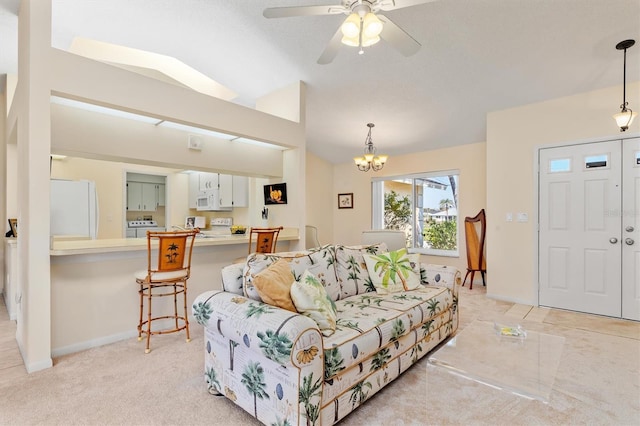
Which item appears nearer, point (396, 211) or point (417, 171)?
point (417, 171)

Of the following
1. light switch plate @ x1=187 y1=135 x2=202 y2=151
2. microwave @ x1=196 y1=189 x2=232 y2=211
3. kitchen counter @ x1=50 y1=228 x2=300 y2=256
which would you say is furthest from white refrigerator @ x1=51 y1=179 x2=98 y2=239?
microwave @ x1=196 y1=189 x2=232 y2=211

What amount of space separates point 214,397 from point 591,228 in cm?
436

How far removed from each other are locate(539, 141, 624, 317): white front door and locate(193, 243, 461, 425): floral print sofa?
88.8 inches

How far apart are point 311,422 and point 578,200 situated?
4.06 m

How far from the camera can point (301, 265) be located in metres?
2.46

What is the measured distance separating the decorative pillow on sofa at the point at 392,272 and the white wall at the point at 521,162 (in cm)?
200

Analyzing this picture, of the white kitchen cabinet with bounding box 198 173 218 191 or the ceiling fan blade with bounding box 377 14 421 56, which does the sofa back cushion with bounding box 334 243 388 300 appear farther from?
the white kitchen cabinet with bounding box 198 173 218 191

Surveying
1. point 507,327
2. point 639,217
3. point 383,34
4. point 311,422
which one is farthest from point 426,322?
point 639,217

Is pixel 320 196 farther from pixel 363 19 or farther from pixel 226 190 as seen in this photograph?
pixel 363 19

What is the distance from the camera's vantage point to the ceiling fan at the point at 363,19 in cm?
200

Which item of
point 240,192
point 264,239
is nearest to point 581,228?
point 264,239

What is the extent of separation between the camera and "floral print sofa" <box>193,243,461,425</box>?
1528 mm

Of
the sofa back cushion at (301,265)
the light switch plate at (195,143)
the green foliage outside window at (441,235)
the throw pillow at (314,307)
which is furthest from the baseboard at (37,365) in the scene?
the green foliage outside window at (441,235)

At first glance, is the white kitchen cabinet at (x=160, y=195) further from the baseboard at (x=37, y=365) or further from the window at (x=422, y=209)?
the baseboard at (x=37, y=365)
